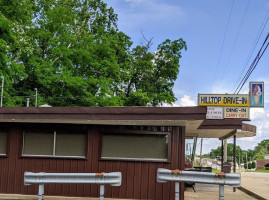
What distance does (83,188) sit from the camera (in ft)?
37.0

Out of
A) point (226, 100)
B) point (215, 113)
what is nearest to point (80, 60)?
point (226, 100)

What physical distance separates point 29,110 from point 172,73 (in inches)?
1356

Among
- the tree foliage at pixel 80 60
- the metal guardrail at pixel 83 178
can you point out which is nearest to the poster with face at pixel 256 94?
the metal guardrail at pixel 83 178

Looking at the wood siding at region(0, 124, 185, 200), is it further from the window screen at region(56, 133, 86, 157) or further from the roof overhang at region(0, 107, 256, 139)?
the roof overhang at region(0, 107, 256, 139)

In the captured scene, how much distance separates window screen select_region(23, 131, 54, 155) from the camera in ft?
→ 38.2

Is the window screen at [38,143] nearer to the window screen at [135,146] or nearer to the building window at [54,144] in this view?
the building window at [54,144]

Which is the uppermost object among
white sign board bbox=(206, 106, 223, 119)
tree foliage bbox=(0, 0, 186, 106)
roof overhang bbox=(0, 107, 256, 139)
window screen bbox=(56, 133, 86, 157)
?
tree foliage bbox=(0, 0, 186, 106)

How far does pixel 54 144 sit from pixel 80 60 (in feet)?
96.4

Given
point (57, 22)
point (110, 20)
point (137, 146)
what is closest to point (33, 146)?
point (137, 146)

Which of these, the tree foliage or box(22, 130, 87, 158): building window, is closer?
box(22, 130, 87, 158): building window

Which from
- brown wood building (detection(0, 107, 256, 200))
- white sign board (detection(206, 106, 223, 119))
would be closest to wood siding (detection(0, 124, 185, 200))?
brown wood building (detection(0, 107, 256, 200))

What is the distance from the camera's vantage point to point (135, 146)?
1141 cm

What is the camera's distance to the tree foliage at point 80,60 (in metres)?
35.8

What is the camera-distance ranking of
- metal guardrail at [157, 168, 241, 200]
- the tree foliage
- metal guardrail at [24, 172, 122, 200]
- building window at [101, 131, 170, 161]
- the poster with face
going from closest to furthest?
metal guardrail at [157, 168, 241, 200] → metal guardrail at [24, 172, 122, 200] → building window at [101, 131, 170, 161] → the poster with face → the tree foliage
